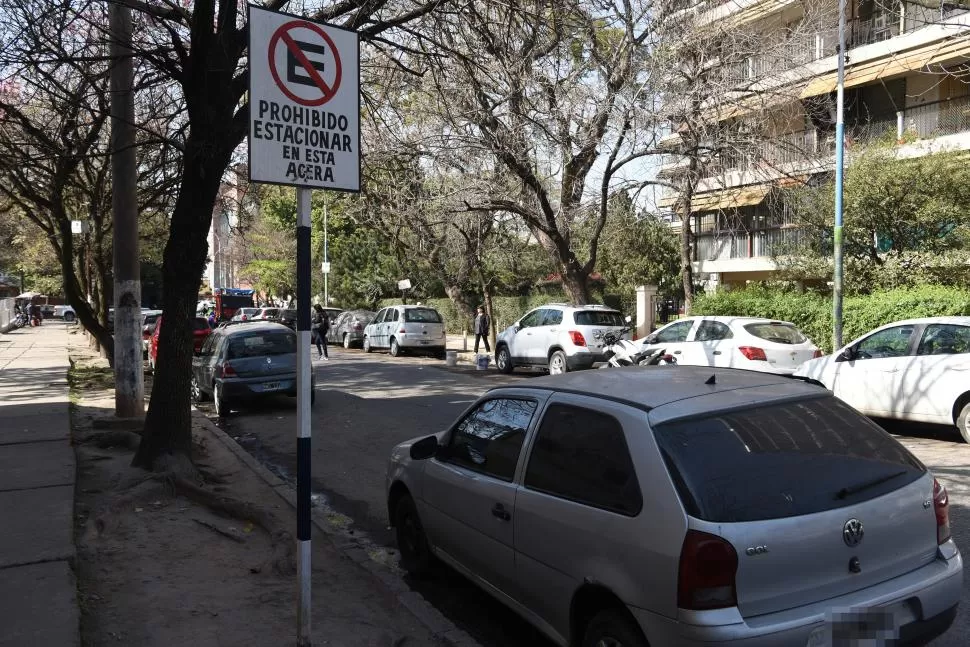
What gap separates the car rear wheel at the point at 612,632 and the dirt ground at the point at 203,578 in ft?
4.15

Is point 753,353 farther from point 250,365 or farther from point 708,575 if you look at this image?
point 708,575

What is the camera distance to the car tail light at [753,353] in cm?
1293

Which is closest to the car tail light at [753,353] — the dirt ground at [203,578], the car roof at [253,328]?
the car roof at [253,328]

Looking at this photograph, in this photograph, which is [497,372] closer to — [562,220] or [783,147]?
[562,220]

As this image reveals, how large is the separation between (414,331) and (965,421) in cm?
1863

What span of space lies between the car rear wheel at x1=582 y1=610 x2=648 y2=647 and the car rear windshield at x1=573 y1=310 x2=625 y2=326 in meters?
13.9

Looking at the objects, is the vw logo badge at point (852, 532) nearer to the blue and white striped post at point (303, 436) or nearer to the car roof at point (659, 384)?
the car roof at point (659, 384)

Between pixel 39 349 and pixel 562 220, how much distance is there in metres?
20.2

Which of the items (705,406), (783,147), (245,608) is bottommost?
(245,608)

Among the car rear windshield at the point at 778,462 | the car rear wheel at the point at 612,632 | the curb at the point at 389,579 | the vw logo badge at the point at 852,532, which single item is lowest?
the curb at the point at 389,579

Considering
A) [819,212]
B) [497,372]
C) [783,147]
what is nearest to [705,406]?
[783,147]

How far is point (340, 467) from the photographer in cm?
920

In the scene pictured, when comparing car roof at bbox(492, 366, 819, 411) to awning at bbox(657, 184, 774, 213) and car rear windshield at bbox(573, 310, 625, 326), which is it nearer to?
car rear windshield at bbox(573, 310, 625, 326)

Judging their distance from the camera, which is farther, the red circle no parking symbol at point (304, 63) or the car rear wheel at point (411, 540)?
the car rear wheel at point (411, 540)
